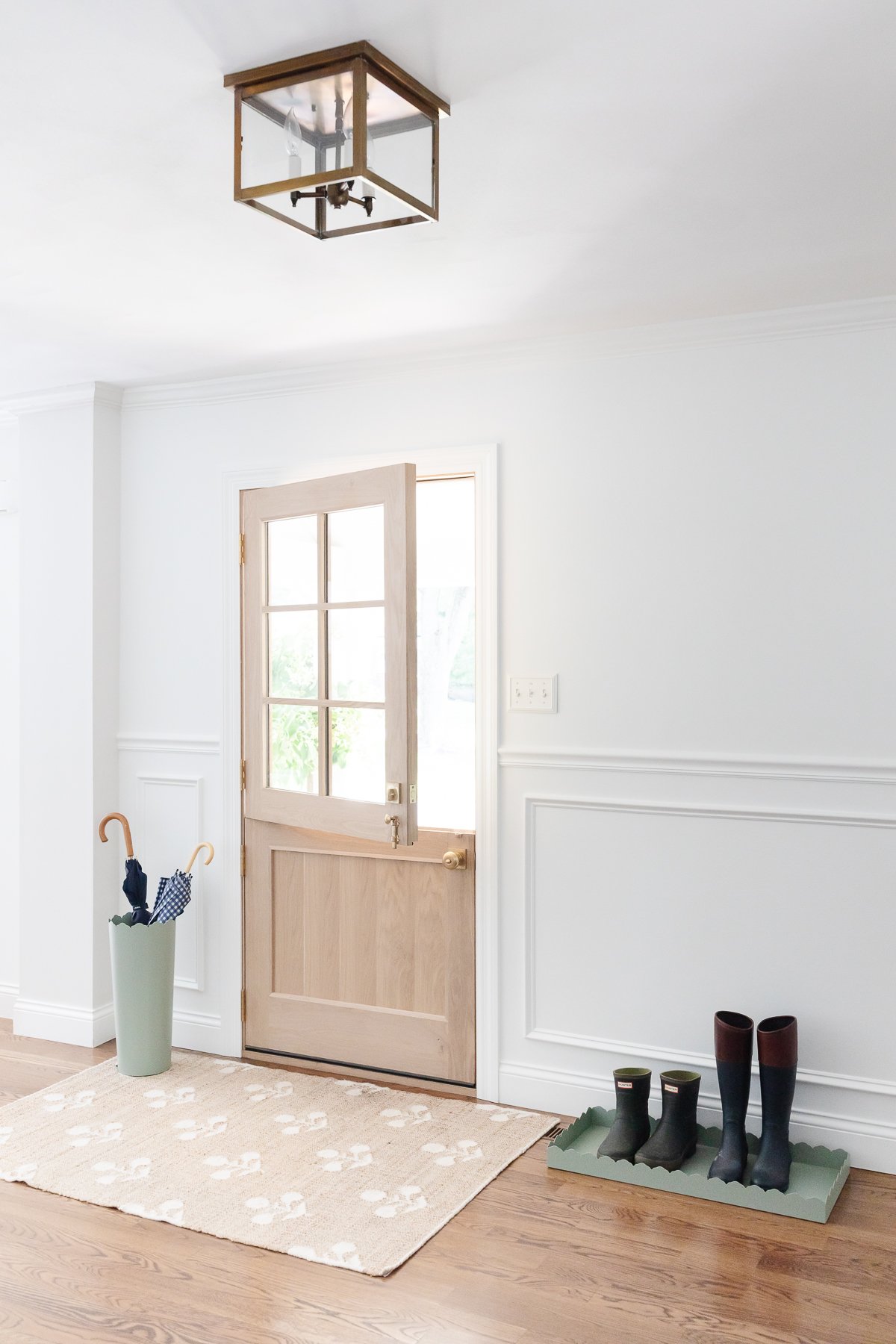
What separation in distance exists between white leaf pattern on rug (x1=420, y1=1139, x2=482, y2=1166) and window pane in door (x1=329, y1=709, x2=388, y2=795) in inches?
40.8

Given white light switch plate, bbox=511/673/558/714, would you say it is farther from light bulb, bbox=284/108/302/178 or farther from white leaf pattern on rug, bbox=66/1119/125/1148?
light bulb, bbox=284/108/302/178

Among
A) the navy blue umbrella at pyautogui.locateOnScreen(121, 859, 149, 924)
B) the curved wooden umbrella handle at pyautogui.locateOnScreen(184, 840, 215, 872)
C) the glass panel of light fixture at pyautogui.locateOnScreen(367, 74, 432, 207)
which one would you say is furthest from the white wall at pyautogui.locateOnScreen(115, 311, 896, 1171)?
the glass panel of light fixture at pyautogui.locateOnScreen(367, 74, 432, 207)

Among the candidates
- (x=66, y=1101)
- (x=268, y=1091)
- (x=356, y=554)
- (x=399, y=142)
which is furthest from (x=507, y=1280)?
(x=399, y=142)

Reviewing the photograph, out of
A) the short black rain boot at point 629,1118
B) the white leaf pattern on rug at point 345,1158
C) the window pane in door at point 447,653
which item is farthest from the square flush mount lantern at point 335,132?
the window pane in door at point 447,653

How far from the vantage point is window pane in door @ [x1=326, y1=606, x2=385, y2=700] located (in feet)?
12.0

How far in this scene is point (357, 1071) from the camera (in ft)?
12.9

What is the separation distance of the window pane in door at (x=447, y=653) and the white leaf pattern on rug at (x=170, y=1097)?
1793mm

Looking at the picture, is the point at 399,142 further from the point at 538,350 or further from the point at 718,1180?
the point at 718,1180

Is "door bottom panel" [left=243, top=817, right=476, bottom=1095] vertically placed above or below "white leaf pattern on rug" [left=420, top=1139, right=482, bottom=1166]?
above

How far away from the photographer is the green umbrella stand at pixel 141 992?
3.84 m

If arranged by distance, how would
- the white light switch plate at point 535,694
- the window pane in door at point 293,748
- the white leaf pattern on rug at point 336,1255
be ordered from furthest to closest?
the window pane in door at point 293,748
the white light switch plate at point 535,694
the white leaf pattern on rug at point 336,1255

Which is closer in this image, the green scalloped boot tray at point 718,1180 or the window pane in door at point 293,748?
the green scalloped boot tray at point 718,1180

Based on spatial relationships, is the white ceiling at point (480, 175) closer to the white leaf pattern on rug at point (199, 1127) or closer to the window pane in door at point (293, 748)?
the window pane in door at point (293, 748)

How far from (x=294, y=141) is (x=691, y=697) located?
199 centimetres
